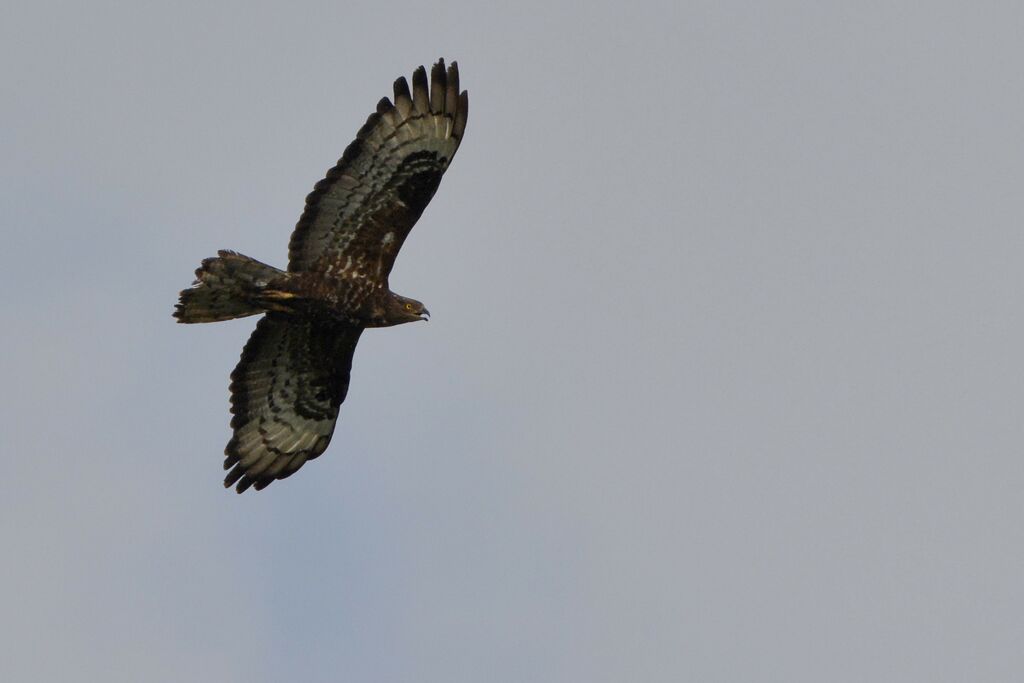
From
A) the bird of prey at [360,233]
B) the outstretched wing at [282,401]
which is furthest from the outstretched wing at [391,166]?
the outstretched wing at [282,401]

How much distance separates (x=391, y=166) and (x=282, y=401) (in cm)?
345

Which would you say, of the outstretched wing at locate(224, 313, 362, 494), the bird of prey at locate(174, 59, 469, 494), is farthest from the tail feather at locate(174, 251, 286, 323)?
the outstretched wing at locate(224, 313, 362, 494)

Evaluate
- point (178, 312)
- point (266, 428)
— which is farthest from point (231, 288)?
point (266, 428)

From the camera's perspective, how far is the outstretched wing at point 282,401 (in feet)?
85.0

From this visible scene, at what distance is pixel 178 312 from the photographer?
24656 mm

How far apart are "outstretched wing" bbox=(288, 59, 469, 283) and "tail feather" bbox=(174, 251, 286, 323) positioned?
495 millimetres

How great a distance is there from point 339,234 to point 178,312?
206 cm

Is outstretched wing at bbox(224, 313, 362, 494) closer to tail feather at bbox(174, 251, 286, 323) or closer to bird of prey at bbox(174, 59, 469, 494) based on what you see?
bird of prey at bbox(174, 59, 469, 494)

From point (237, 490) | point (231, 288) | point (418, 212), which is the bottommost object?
point (237, 490)

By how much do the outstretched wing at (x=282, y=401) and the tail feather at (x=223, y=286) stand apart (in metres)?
1.11

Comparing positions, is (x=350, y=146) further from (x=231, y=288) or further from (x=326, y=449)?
(x=326, y=449)

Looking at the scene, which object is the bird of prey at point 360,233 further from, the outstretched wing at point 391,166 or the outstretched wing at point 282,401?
the outstretched wing at point 282,401

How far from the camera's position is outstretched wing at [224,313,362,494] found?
25922 millimetres

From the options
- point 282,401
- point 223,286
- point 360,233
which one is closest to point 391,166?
point 360,233
